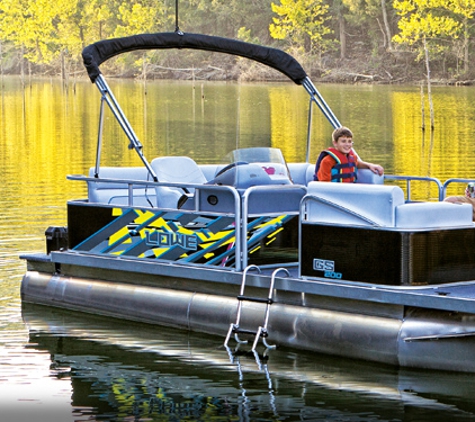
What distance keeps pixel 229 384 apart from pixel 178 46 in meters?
3.68

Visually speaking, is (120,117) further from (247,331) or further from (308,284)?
(308,284)

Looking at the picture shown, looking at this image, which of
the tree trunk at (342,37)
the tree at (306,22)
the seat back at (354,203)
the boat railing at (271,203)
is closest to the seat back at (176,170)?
the boat railing at (271,203)

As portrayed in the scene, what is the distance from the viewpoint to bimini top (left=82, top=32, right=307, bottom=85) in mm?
10367

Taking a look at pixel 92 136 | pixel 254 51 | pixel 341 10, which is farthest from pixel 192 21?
pixel 254 51

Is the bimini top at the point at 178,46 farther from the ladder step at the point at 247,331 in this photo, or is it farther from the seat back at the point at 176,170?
the ladder step at the point at 247,331

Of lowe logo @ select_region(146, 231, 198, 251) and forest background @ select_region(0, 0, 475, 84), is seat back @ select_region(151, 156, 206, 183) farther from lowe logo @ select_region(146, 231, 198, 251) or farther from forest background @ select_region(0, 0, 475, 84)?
forest background @ select_region(0, 0, 475, 84)

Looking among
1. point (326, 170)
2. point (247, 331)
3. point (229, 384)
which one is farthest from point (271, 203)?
point (229, 384)

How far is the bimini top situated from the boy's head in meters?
1.55

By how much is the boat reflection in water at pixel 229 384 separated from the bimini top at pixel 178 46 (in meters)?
2.59

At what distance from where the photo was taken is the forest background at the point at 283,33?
7419 cm

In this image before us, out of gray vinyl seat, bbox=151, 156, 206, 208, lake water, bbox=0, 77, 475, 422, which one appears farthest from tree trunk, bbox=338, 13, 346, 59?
gray vinyl seat, bbox=151, 156, 206, 208

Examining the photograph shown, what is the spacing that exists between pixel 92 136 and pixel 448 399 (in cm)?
2676

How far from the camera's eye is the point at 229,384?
320 inches

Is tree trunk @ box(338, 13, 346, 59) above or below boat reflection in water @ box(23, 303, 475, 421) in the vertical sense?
above
